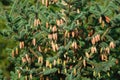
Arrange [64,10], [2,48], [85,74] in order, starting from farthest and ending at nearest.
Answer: [2,48] → [85,74] → [64,10]

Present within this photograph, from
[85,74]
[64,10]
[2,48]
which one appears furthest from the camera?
[2,48]

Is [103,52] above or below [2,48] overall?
above

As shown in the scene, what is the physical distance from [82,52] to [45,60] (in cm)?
60

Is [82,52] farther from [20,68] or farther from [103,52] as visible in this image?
[20,68]

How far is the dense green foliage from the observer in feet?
20.6

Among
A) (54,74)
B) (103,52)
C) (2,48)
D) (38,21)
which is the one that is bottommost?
(2,48)

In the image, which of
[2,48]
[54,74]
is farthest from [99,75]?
[2,48]

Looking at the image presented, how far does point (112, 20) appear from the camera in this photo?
6.43m

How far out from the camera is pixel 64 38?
6426mm

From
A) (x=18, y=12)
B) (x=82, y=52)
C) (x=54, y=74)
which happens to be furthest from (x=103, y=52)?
(x=18, y=12)

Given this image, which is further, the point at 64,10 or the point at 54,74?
the point at 54,74

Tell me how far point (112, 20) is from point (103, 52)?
51 cm

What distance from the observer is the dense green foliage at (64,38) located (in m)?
6.27

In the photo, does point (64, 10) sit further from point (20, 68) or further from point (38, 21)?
point (20, 68)
